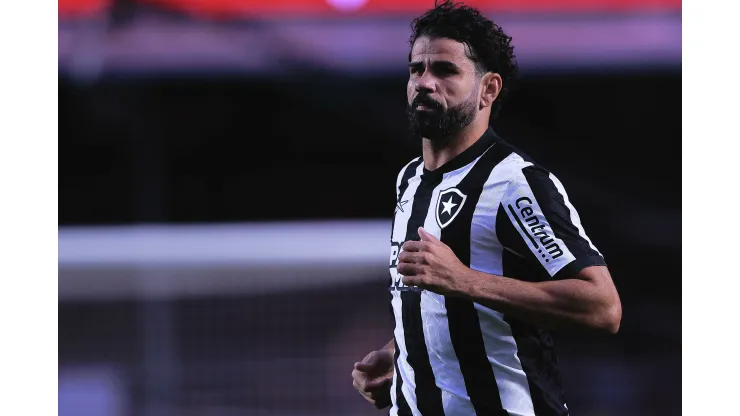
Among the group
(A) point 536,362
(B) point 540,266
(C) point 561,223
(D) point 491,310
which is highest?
(C) point 561,223

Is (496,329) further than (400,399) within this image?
No

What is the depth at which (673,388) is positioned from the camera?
278 inches

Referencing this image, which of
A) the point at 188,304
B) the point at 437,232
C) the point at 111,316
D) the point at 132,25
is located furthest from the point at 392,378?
the point at 132,25

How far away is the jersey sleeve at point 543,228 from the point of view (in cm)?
203

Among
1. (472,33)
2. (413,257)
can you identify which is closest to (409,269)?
(413,257)

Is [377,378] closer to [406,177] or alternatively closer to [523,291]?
[406,177]

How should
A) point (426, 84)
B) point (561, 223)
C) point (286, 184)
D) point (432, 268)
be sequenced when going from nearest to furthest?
point (432, 268) → point (561, 223) → point (426, 84) → point (286, 184)

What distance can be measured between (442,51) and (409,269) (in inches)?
27.7

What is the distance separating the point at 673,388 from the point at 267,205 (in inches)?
154

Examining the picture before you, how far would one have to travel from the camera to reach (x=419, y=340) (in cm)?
227

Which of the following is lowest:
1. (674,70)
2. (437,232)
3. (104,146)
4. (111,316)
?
(111,316)

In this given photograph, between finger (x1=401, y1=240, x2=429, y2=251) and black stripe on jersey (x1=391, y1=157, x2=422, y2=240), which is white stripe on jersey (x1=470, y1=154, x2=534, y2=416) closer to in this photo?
finger (x1=401, y1=240, x2=429, y2=251)

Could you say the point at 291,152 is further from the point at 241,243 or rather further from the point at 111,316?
the point at 111,316

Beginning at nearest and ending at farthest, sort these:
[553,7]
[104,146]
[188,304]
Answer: [188,304], [553,7], [104,146]
